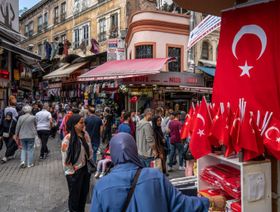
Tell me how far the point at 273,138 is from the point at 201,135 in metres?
0.68

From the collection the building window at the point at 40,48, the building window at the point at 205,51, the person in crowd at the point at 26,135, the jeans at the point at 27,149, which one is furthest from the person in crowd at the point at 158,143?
the building window at the point at 40,48

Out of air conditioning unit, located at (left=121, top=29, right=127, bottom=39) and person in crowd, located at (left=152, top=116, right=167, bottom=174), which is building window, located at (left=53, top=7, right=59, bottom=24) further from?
person in crowd, located at (left=152, top=116, right=167, bottom=174)

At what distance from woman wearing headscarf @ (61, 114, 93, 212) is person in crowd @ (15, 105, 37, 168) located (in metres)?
4.81

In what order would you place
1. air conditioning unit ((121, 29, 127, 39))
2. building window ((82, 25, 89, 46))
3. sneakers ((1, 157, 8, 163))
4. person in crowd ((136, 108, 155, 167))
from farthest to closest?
building window ((82, 25, 89, 46)), air conditioning unit ((121, 29, 127, 39)), sneakers ((1, 157, 8, 163)), person in crowd ((136, 108, 155, 167))

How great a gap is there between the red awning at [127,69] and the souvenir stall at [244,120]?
1136 cm

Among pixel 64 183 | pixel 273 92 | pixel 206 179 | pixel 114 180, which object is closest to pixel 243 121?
pixel 273 92

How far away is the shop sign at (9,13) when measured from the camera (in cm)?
1620

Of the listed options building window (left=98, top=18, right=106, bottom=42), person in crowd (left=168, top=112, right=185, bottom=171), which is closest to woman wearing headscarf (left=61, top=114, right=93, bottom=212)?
person in crowd (left=168, top=112, right=185, bottom=171)

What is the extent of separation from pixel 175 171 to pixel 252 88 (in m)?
6.84

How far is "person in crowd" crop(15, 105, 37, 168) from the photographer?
9773 mm

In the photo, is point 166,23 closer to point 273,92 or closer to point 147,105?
point 147,105

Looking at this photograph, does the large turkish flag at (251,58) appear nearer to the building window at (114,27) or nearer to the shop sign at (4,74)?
the shop sign at (4,74)

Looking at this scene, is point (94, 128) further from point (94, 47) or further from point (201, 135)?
point (94, 47)

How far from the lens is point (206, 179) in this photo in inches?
144
